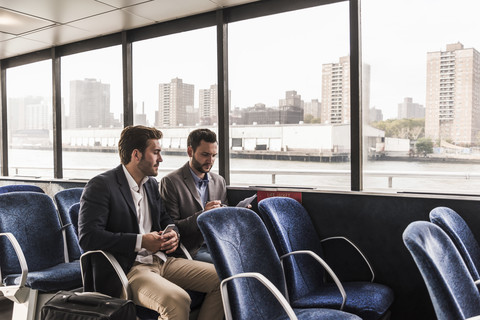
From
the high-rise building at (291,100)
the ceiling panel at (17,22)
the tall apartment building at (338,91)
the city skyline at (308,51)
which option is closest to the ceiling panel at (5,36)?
the ceiling panel at (17,22)

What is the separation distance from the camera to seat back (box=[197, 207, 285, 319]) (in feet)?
5.70

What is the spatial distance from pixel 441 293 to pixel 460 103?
6.57 feet

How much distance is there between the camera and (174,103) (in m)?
4.13

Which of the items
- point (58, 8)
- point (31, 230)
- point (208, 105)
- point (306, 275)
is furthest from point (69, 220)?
point (58, 8)

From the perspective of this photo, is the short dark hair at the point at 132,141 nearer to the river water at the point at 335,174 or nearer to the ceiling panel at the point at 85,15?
the river water at the point at 335,174

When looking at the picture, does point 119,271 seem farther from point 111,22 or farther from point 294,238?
point 111,22

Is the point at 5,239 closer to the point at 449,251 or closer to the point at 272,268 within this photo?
the point at 272,268

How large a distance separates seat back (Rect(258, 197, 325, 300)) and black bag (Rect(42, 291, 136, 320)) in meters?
0.95

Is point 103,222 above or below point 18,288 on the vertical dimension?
above

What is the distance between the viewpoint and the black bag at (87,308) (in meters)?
1.74

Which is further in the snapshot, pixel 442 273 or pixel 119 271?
pixel 119 271

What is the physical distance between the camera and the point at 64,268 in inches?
104

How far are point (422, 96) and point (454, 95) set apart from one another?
0.21 m

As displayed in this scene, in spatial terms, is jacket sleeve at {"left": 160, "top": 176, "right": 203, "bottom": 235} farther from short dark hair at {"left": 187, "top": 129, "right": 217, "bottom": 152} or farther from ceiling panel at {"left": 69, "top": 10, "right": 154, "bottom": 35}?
ceiling panel at {"left": 69, "top": 10, "right": 154, "bottom": 35}
